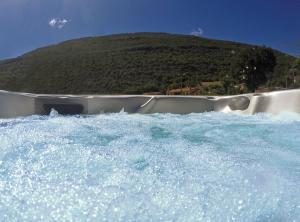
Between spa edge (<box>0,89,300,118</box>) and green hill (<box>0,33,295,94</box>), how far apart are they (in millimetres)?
22243

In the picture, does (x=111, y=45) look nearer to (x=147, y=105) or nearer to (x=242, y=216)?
(x=147, y=105)

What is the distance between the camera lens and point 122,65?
34531mm

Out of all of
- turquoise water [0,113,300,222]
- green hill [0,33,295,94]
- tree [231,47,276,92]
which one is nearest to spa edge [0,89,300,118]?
turquoise water [0,113,300,222]

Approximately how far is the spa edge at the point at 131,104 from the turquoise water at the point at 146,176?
5.32ft

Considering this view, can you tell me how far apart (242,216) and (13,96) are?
3.61 metres

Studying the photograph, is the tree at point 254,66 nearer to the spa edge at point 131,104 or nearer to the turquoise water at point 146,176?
the spa edge at point 131,104

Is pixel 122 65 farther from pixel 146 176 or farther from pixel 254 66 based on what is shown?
pixel 146 176

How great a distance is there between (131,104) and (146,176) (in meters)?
3.09

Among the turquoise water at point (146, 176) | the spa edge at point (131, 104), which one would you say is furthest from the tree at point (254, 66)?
the turquoise water at point (146, 176)

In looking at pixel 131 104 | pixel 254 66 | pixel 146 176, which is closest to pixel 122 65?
pixel 254 66

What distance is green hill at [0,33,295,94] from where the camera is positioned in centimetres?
2995

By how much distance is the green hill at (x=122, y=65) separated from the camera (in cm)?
2995

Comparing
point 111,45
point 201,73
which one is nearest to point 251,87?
point 201,73

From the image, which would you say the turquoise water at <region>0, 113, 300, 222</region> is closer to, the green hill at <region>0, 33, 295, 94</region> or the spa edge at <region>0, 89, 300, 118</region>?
the spa edge at <region>0, 89, 300, 118</region>
